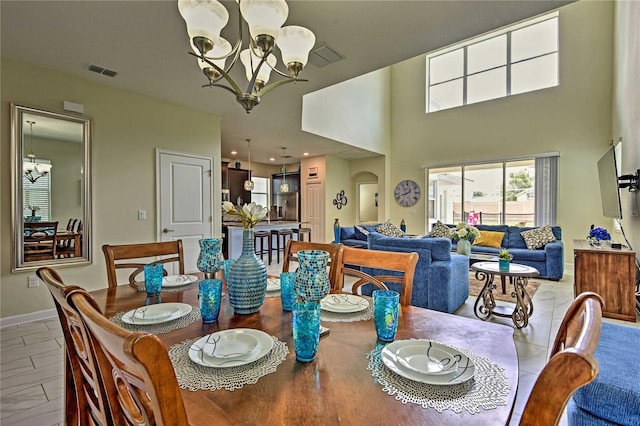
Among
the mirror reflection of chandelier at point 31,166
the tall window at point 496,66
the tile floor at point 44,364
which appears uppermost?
the tall window at point 496,66

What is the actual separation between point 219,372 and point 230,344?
14cm

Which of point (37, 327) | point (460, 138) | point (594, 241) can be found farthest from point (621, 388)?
point (460, 138)

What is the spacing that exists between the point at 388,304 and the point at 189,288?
3.84 ft

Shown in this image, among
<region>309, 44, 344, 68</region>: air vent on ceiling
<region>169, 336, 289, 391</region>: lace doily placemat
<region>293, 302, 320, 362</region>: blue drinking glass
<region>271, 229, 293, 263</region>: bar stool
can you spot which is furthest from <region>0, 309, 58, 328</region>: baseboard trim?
<region>271, 229, 293, 263</region>: bar stool

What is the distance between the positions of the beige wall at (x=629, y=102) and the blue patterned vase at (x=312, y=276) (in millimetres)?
4071

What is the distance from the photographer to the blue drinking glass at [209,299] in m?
1.12

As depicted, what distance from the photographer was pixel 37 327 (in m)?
2.96

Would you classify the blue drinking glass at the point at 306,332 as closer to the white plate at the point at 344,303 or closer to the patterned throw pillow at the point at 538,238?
the white plate at the point at 344,303

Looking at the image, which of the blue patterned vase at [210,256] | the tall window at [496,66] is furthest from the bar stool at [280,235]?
the blue patterned vase at [210,256]

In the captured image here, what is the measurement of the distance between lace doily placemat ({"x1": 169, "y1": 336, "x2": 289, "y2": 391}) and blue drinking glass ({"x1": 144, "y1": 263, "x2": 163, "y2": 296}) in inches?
26.2

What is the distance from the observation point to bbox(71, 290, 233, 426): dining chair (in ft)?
1.51

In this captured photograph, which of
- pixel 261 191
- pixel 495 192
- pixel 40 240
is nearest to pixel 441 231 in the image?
pixel 495 192

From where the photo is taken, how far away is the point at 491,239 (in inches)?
229

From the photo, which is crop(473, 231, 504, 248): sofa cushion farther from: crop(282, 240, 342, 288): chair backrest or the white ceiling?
crop(282, 240, 342, 288): chair backrest
